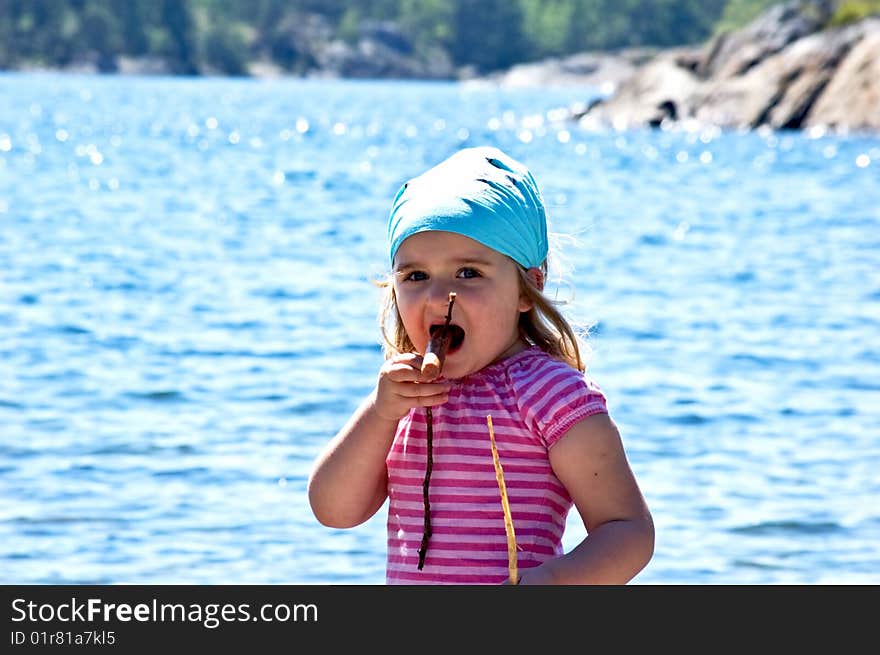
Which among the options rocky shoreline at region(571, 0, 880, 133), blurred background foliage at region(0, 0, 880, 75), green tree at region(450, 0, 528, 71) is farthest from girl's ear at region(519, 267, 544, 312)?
green tree at region(450, 0, 528, 71)

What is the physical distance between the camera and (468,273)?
258cm

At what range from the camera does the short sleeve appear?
2.46 m

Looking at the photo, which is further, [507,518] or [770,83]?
[770,83]

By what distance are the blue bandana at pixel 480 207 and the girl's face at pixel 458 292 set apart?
3cm

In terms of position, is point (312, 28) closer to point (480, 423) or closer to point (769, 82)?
point (769, 82)

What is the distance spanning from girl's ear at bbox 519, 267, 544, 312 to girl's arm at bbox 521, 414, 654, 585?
10.9 inches

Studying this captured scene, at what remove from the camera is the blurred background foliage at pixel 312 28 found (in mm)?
115375

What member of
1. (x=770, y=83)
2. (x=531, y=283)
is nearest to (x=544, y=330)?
(x=531, y=283)

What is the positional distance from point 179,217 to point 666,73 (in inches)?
1274

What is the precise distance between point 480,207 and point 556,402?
1.09 feet

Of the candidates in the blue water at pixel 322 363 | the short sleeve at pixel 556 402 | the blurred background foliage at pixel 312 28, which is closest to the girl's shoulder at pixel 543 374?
the short sleeve at pixel 556 402

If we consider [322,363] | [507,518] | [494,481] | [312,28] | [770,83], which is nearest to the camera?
[507,518]

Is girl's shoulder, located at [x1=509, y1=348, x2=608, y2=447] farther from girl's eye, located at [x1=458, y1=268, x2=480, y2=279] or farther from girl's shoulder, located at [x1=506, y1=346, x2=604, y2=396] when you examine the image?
girl's eye, located at [x1=458, y1=268, x2=480, y2=279]
